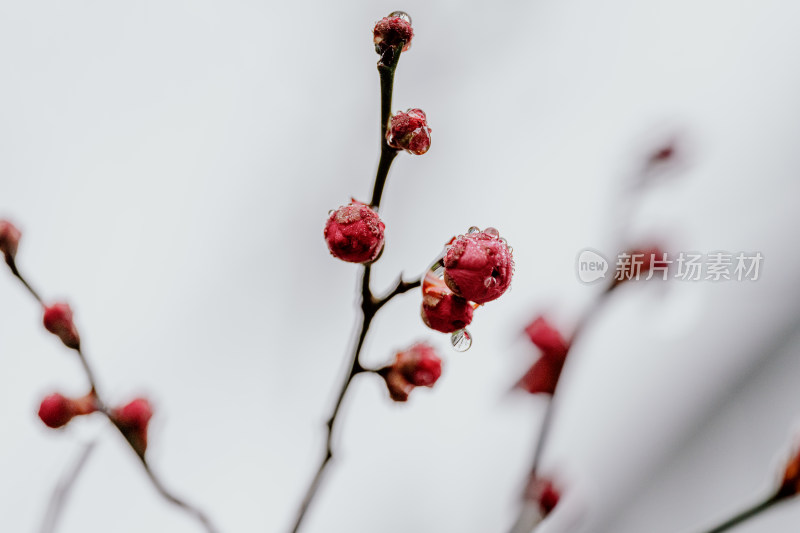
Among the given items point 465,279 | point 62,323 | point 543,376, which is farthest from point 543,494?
point 62,323

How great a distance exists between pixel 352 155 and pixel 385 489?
399 mm

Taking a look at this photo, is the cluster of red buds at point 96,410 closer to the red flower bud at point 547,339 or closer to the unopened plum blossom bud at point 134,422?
the unopened plum blossom bud at point 134,422

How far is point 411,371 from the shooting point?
245 mm

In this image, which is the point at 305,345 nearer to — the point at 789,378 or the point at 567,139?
the point at 567,139

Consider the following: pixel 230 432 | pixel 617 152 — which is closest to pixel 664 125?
pixel 617 152

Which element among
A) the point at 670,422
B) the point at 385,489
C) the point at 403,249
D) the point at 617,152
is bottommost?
the point at 385,489

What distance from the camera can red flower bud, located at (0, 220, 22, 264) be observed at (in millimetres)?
249

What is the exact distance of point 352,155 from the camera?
1.93 feet

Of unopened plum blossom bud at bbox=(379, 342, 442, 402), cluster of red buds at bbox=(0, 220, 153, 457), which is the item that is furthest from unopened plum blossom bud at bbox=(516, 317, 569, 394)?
cluster of red buds at bbox=(0, 220, 153, 457)
